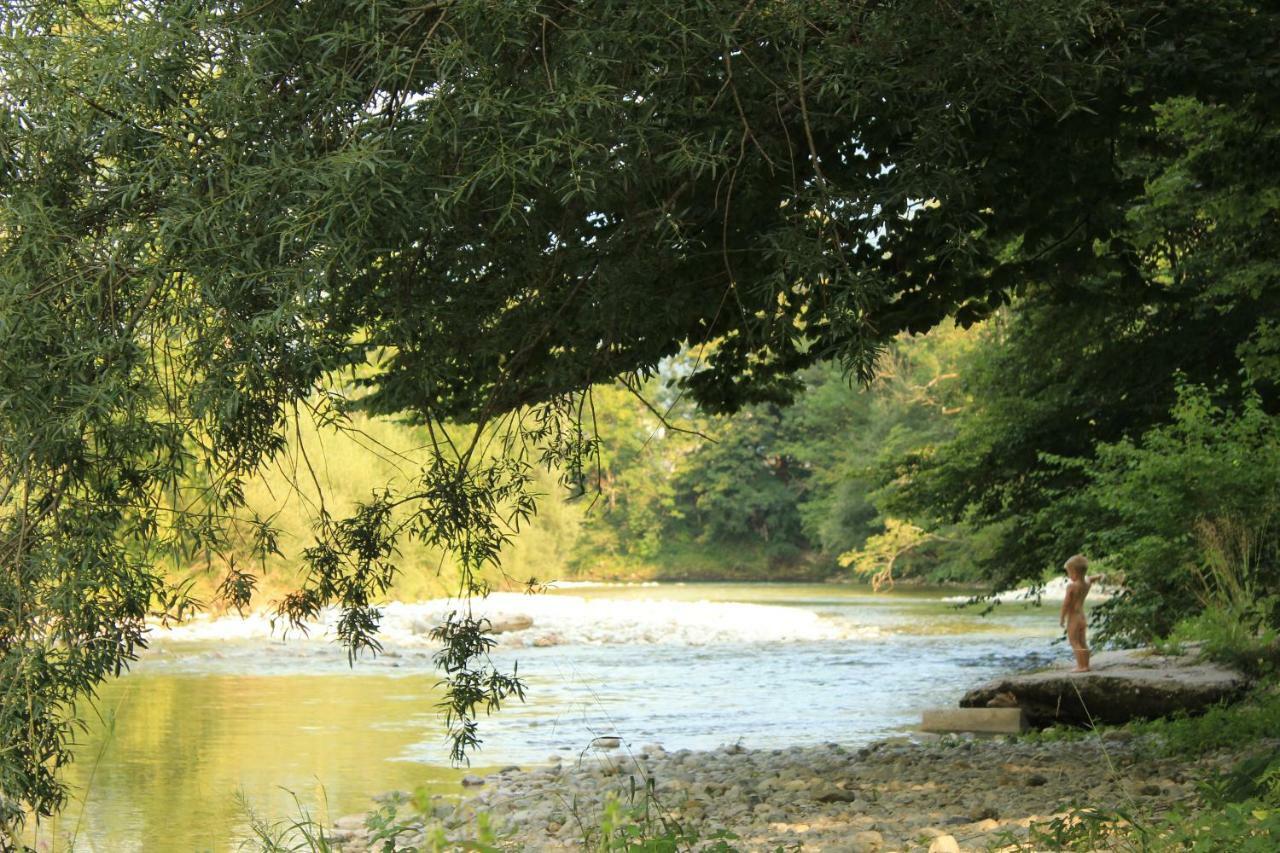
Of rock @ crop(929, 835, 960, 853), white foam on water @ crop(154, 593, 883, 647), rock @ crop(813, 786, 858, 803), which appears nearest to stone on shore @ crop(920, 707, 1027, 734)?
rock @ crop(813, 786, 858, 803)

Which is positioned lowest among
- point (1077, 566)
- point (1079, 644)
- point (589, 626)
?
point (589, 626)

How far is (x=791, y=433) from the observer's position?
234 feet

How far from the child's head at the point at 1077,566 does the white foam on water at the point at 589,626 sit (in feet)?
47.6

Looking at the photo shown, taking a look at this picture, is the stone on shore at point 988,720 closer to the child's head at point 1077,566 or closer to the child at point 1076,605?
the child at point 1076,605

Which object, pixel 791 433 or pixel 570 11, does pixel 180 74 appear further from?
pixel 791 433

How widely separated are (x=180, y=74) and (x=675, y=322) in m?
2.93

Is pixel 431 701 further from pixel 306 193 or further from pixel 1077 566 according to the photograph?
pixel 306 193

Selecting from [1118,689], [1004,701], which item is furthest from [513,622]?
[1118,689]

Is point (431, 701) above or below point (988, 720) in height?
below

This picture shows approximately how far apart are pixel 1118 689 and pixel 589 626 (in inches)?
814

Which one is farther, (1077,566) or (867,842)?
(1077,566)

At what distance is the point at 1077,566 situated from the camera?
14.8 metres

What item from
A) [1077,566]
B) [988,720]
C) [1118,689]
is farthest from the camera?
[1077,566]

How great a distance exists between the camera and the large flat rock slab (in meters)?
11.9
